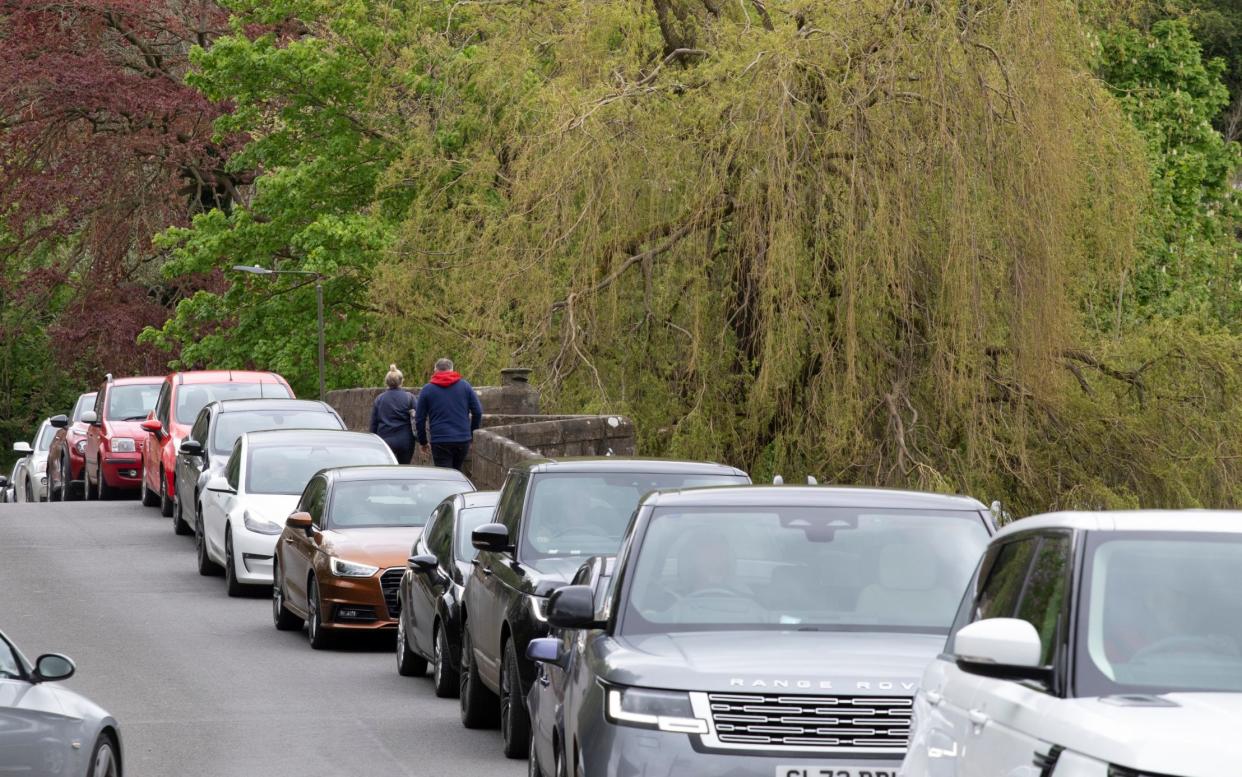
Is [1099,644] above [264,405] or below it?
above

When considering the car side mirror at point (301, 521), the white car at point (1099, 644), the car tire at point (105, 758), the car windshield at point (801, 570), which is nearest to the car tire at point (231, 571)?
the car side mirror at point (301, 521)

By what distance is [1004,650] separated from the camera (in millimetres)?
5191

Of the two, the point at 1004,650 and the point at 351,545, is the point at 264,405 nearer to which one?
the point at 351,545

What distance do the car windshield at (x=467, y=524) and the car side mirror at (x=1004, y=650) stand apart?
9.54m

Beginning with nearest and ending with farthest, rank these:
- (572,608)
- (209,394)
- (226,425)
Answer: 1. (572,608)
2. (226,425)
3. (209,394)

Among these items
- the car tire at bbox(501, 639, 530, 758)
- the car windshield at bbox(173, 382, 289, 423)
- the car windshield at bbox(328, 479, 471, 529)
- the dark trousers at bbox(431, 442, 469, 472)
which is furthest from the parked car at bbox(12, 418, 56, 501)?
the car tire at bbox(501, 639, 530, 758)

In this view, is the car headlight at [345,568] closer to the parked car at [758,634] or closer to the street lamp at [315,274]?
the parked car at [758,634]

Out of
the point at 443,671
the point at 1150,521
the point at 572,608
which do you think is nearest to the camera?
the point at 1150,521

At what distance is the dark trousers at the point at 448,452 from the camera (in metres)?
24.9

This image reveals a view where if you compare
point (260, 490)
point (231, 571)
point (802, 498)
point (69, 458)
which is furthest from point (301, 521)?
point (69, 458)

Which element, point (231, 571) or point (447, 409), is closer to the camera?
point (231, 571)

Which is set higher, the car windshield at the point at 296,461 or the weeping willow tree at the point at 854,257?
the weeping willow tree at the point at 854,257

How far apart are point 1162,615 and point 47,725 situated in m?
4.64

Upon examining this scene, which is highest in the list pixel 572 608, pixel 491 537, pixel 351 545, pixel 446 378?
pixel 446 378
